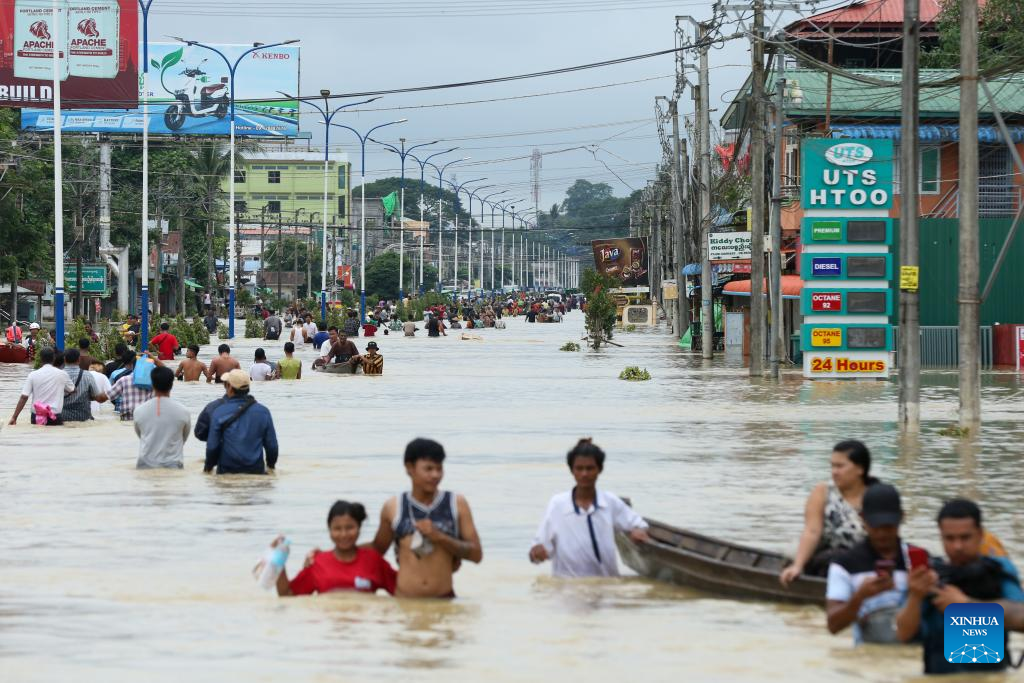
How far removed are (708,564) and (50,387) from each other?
16593mm

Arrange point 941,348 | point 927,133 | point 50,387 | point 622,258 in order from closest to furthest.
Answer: point 50,387
point 941,348
point 927,133
point 622,258

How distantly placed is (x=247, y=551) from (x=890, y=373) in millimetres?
32319

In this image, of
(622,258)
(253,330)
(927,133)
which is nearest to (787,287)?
(927,133)

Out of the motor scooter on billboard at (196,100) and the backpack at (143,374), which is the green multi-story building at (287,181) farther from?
the backpack at (143,374)

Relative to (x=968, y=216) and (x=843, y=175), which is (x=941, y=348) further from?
(x=968, y=216)

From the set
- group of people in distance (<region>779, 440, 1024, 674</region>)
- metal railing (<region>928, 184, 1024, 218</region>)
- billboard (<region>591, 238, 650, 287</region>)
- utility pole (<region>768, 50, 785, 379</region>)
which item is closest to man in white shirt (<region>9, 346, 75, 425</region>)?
group of people in distance (<region>779, 440, 1024, 674</region>)

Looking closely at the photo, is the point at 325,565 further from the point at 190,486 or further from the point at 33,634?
the point at 190,486

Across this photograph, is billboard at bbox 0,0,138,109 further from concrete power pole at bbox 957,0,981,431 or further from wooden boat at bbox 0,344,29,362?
concrete power pole at bbox 957,0,981,431

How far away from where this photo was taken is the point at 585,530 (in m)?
11.6

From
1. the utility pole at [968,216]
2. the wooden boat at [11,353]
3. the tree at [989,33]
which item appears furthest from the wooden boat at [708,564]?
the tree at [989,33]

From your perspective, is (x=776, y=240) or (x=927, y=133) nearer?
(x=776, y=240)

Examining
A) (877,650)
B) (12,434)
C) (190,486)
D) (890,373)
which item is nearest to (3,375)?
(12,434)

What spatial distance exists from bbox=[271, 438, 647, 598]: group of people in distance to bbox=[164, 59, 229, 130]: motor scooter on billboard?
9258 cm

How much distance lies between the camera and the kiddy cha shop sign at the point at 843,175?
39.3m
